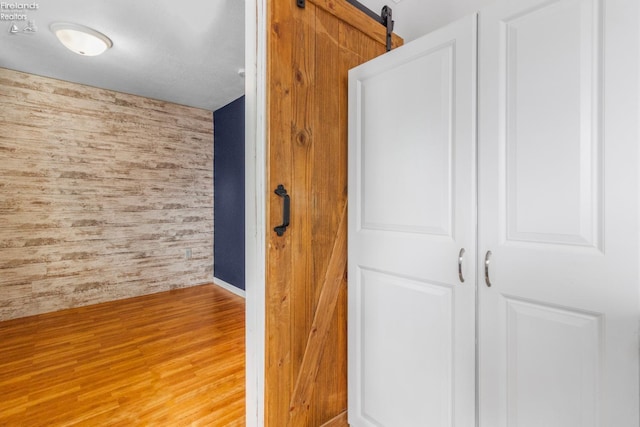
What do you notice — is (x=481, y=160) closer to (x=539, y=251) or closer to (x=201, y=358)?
(x=539, y=251)

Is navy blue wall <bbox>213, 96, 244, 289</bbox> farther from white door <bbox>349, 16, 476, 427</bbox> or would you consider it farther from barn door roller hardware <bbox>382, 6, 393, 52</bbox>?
white door <bbox>349, 16, 476, 427</bbox>

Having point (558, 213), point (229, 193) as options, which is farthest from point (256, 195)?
point (229, 193)

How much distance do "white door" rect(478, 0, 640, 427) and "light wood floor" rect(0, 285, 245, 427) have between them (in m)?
1.49

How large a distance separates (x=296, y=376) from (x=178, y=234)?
11.0 feet

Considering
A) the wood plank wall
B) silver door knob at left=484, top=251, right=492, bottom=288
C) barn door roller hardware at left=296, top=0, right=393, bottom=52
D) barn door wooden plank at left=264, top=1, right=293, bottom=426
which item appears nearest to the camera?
silver door knob at left=484, top=251, right=492, bottom=288

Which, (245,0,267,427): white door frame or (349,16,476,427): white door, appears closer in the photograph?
(349,16,476,427): white door

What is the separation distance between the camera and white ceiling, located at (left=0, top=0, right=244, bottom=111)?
6.93ft

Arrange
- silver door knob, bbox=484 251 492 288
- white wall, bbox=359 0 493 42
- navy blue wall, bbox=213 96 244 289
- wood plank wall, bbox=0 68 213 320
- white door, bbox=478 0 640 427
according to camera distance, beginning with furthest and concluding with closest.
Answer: navy blue wall, bbox=213 96 244 289 < wood plank wall, bbox=0 68 213 320 < white wall, bbox=359 0 493 42 < silver door knob, bbox=484 251 492 288 < white door, bbox=478 0 640 427

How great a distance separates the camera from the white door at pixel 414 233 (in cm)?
103

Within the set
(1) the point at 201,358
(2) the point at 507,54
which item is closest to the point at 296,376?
(1) the point at 201,358

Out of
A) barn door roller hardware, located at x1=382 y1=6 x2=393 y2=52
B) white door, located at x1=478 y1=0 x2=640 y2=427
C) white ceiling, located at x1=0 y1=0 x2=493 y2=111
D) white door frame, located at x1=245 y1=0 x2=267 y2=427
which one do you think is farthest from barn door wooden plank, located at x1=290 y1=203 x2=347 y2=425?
white ceiling, located at x1=0 y1=0 x2=493 y2=111

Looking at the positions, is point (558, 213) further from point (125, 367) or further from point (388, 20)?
point (125, 367)

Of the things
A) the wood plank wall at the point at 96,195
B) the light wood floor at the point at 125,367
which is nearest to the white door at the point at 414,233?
the light wood floor at the point at 125,367

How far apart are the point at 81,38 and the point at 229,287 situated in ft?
9.87
